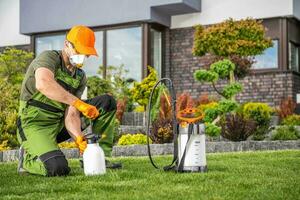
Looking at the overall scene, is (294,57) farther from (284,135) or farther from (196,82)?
(284,135)

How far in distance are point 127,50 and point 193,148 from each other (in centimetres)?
1175

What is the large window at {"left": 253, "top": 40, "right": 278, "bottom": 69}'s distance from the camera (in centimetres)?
1603

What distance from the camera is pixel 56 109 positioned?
5844 millimetres

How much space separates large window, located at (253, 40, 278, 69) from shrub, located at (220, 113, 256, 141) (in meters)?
5.53

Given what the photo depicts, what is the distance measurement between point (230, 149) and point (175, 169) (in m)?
4.07

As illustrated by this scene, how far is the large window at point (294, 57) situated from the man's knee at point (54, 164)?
1180 cm

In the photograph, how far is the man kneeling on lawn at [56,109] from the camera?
5398 millimetres

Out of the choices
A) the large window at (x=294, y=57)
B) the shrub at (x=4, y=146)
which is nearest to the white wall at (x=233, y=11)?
the large window at (x=294, y=57)

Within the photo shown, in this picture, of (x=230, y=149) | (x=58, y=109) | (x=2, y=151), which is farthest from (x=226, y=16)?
(x=58, y=109)

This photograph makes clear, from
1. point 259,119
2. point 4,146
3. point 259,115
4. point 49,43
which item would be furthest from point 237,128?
point 49,43

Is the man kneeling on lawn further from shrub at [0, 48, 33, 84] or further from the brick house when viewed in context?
shrub at [0, 48, 33, 84]

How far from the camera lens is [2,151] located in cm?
853

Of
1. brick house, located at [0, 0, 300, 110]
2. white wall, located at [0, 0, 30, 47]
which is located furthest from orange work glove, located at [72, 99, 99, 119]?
white wall, located at [0, 0, 30, 47]

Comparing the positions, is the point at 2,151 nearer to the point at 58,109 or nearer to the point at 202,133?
the point at 58,109
